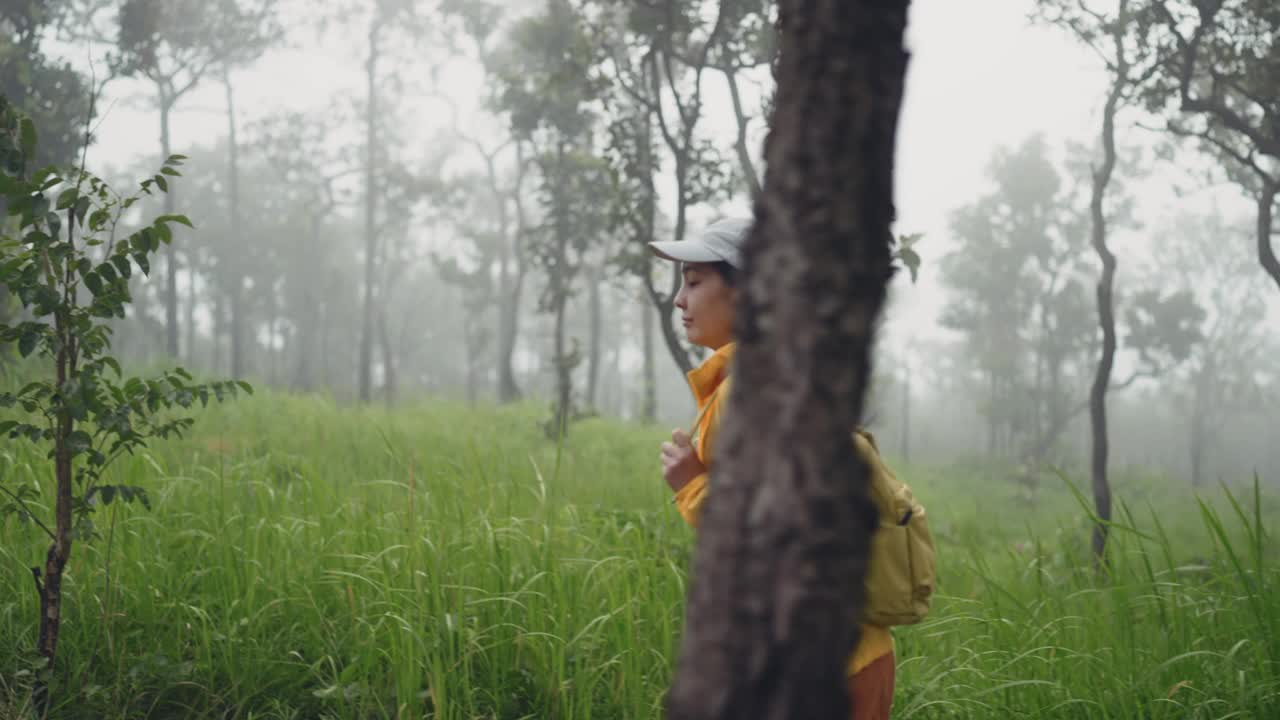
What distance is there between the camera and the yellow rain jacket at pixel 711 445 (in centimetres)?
167

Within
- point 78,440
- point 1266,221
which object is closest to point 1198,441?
point 1266,221

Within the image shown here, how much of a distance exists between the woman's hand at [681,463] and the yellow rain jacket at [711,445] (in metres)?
0.02

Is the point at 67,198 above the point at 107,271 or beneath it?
above

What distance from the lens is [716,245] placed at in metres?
1.83

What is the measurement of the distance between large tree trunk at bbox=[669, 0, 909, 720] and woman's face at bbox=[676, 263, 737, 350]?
103 centimetres

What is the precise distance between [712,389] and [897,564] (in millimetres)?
546

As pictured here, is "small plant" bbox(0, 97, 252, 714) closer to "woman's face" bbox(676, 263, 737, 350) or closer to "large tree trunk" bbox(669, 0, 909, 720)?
"woman's face" bbox(676, 263, 737, 350)

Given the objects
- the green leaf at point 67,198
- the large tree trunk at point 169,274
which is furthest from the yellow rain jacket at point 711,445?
the large tree trunk at point 169,274

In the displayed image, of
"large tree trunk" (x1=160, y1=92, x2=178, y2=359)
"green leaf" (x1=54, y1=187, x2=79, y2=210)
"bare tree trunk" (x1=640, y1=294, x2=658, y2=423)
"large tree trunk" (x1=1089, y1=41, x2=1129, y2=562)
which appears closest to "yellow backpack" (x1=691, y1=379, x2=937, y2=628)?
"green leaf" (x1=54, y1=187, x2=79, y2=210)

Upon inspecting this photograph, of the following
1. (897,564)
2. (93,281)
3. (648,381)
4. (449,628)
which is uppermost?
(93,281)

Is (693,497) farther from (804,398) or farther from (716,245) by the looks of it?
(804,398)

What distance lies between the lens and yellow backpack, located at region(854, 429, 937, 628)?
1.62m

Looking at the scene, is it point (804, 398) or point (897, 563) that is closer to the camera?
point (804, 398)

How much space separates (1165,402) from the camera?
56.4 metres
